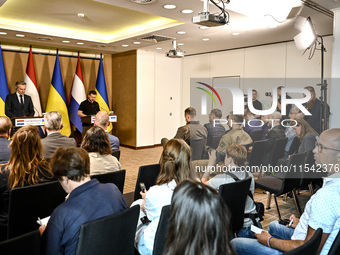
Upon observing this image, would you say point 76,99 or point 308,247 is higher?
point 76,99

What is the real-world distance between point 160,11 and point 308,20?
2.44m

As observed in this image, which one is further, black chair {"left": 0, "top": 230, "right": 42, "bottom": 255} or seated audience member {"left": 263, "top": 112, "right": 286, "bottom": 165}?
seated audience member {"left": 263, "top": 112, "right": 286, "bottom": 165}

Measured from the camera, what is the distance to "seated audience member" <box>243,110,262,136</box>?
598 cm

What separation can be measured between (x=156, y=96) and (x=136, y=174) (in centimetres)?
405

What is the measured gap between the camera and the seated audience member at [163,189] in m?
2.06

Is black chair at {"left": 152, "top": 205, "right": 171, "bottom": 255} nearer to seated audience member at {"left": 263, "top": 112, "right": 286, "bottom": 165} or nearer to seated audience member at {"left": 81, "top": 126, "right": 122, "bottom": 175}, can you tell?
seated audience member at {"left": 81, "top": 126, "right": 122, "bottom": 175}

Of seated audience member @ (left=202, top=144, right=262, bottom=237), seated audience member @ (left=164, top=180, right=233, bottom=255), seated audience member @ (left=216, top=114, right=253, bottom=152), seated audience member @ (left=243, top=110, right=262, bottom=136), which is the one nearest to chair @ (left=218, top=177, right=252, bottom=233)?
seated audience member @ (left=202, top=144, right=262, bottom=237)

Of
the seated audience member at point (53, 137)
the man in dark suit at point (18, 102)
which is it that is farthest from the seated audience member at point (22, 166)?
the man in dark suit at point (18, 102)

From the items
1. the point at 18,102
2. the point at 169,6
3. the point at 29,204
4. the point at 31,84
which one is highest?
the point at 169,6

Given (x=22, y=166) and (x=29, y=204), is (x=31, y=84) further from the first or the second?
(x=29, y=204)

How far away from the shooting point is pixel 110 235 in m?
1.55

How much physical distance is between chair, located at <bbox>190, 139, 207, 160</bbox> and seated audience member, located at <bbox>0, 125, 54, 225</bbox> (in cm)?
275

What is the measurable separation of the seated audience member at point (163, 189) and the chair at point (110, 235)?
301mm

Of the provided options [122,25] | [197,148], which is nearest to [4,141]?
[197,148]
